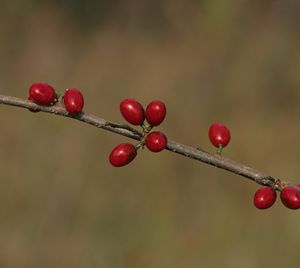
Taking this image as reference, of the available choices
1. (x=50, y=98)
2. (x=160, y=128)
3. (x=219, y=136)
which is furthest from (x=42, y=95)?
(x=160, y=128)

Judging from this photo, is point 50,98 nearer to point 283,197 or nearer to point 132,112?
point 132,112

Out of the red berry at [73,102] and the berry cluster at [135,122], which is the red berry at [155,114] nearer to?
the berry cluster at [135,122]

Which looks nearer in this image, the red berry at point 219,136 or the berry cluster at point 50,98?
the berry cluster at point 50,98

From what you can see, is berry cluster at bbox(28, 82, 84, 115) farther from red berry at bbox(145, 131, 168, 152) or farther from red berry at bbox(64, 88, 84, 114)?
red berry at bbox(145, 131, 168, 152)

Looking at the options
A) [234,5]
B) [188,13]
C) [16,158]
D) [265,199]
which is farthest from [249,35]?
[265,199]

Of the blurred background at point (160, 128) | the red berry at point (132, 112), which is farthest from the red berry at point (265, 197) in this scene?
the blurred background at point (160, 128)

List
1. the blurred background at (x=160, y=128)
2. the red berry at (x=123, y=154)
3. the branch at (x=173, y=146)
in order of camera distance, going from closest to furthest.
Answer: the branch at (x=173, y=146), the red berry at (x=123, y=154), the blurred background at (x=160, y=128)

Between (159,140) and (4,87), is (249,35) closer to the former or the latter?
(4,87)

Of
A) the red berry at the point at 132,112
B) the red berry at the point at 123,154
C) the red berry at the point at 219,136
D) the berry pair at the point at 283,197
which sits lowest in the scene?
the red berry at the point at 123,154
